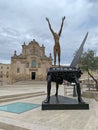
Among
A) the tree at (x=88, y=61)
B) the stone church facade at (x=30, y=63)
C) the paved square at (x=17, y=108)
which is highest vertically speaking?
the stone church facade at (x=30, y=63)

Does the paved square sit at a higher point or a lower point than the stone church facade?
lower

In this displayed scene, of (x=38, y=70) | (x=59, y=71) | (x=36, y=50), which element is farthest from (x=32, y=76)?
(x=59, y=71)

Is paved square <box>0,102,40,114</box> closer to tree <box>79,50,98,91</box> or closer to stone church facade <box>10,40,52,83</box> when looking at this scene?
tree <box>79,50,98,91</box>

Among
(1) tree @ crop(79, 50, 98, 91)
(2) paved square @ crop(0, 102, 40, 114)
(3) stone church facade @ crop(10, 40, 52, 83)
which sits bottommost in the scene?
(2) paved square @ crop(0, 102, 40, 114)

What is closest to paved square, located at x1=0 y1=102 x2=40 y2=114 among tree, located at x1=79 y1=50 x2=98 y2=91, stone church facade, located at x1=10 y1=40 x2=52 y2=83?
tree, located at x1=79 y1=50 x2=98 y2=91

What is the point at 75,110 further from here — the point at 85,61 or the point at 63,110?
the point at 85,61

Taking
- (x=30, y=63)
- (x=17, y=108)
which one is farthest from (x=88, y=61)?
(x=30, y=63)

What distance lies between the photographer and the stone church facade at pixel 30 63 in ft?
187

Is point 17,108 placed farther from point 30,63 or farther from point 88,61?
point 30,63

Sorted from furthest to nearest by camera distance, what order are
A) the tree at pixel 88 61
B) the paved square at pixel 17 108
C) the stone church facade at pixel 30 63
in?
the stone church facade at pixel 30 63 → the tree at pixel 88 61 → the paved square at pixel 17 108

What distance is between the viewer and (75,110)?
6.76 metres

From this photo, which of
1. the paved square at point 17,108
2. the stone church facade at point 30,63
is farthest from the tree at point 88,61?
the stone church facade at point 30,63

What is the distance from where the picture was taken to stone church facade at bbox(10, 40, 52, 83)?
2242 inches

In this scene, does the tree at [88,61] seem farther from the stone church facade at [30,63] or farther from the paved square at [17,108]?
the stone church facade at [30,63]
